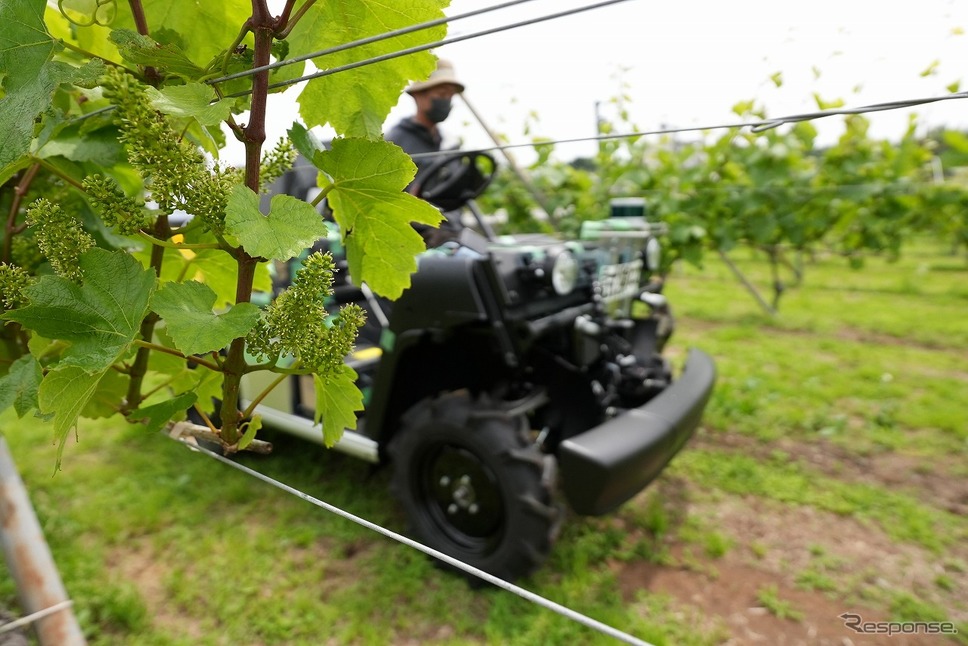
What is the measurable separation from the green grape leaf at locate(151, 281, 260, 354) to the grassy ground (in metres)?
1.93

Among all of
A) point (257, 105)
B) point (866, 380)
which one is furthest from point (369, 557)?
point (866, 380)

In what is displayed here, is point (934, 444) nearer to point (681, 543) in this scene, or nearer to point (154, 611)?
point (681, 543)

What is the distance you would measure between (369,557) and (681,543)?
4.47 feet

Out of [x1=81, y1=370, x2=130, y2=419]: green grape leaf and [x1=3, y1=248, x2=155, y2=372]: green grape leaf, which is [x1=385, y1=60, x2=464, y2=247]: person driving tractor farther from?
[x1=3, y1=248, x2=155, y2=372]: green grape leaf

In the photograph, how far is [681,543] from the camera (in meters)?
2.71

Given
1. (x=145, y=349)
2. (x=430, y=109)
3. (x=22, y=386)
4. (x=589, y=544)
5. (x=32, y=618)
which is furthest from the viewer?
(x=430, y=109)

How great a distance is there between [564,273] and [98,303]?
1957mm

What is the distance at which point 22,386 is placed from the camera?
1.92 feet

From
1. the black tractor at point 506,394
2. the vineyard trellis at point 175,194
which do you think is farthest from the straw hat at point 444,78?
the vineyard trellis at point 175,194

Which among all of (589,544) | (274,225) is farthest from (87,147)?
(589,544)

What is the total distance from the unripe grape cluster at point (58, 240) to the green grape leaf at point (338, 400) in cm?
23

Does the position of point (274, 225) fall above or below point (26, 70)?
below

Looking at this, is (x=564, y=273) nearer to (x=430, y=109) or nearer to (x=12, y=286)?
(x=430, y=109)

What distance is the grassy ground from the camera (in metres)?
2.20
